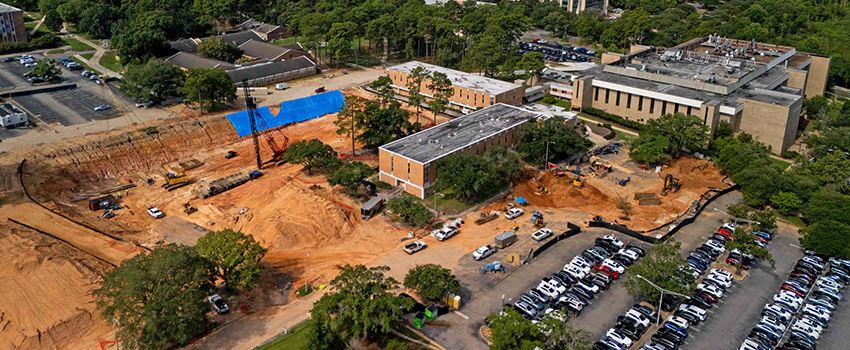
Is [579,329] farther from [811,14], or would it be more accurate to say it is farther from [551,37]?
[811,14]

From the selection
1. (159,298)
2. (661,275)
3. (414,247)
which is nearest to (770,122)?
(661,275)

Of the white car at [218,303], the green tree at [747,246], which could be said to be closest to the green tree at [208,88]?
the white car at [218,303]

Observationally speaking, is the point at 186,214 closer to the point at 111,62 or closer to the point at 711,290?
the point at 711,290

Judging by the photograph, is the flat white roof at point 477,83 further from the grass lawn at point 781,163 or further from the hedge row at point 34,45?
the hedge row at point 34,45

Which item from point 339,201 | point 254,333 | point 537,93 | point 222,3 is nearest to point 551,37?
point 537,93

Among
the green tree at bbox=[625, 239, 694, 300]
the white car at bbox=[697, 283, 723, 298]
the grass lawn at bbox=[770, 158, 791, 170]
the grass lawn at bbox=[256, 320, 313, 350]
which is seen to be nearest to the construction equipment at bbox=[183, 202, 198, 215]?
the grass lawn at bbox=[256, 320, 313, 350]

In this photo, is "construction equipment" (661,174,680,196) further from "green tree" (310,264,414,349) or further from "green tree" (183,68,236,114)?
"green tree" (183,68,236,114)
